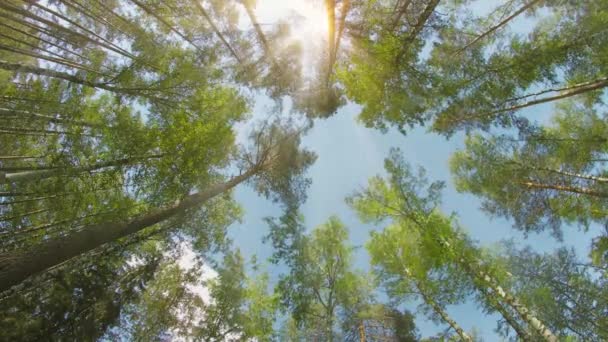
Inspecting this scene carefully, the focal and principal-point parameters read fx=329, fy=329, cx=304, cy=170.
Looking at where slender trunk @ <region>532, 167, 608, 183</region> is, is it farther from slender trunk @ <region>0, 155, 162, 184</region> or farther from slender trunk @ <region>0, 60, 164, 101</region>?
slender trunk @ <region>0, 60, 164, 101</region>

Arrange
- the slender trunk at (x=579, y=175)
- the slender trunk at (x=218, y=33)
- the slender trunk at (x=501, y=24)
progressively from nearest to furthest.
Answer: the slender trunk at (x=501, y=24), the slender trunk at (x=579, y=175), the slender trunk at (x=218, y=33)

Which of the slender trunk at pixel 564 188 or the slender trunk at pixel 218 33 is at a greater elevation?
the slender trunk at pixel 218 33

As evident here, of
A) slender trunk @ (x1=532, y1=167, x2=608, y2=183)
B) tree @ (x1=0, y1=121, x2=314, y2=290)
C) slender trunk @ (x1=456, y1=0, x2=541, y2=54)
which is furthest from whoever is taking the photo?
slender trunk @ (x1=532, y1=167, x2=608, y2=183)

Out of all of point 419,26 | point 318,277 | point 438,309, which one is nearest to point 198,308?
point 318,277

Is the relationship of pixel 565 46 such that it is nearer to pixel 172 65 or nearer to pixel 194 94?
pixel 194 94

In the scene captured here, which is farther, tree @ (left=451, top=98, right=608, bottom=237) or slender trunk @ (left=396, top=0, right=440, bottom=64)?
tree @ (left=451, top=98, right=608, bottom=237)

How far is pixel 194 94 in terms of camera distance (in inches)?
412

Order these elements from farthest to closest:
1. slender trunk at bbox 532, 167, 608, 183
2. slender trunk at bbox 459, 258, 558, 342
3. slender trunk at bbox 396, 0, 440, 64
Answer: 1. slender trunk at bbox 532, 167, 608, 183
2. slender trunk at bbox 396, 0, 440, 64
3. slender trunk at bbox 459, 258, 558, 342

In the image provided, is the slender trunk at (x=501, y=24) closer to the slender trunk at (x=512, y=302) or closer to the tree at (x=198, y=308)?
the slender trunk at (x=512, y=302)

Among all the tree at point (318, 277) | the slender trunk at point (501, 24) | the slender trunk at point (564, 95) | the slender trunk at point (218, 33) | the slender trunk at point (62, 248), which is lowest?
the slender trunk at point (62, 248)

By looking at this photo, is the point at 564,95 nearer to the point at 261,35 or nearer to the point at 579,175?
the point at 579,175

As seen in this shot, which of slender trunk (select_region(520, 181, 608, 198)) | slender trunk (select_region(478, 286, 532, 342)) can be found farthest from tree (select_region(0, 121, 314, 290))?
slender trunk (select_region(520, 181, 608, 198))

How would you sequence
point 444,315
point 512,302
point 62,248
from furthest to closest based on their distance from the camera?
1. point 444,315
2. point 512,302
3. point 62,248

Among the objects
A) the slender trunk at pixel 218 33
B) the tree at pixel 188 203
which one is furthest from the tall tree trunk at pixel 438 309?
the slender trunk at pixel 218 33
